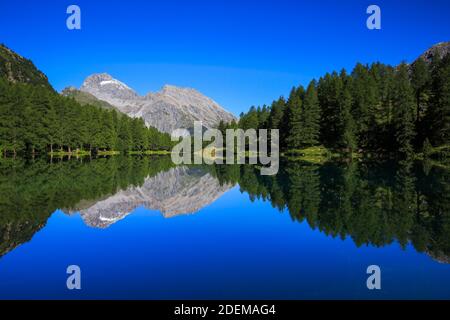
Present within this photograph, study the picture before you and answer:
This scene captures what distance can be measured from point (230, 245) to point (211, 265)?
92.5 inches

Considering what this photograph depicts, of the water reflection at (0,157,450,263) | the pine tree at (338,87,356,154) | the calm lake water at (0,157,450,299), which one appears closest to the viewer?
the calm lake water at (0,157,450,299)

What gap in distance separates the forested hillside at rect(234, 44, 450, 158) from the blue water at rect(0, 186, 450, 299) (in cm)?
5675

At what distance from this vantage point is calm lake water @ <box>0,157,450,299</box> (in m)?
8.65

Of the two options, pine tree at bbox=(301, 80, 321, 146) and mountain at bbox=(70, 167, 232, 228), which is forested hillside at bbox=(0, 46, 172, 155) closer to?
pine tree at bbox=(301, 80, 321, 146)

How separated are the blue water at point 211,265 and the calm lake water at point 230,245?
28 mm

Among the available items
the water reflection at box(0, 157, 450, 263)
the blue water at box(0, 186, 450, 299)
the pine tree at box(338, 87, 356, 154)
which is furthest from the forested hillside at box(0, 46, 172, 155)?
the blue water at box(0, 186, 450, 299)

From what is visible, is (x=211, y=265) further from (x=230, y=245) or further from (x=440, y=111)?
(x=440, y=111)

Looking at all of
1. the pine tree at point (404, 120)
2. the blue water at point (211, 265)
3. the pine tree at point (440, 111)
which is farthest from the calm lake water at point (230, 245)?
the pine tree at point (404, 120)

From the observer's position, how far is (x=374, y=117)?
76438 millimetres

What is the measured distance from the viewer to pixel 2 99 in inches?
2776

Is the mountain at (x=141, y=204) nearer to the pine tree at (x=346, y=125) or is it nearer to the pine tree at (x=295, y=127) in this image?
the pine tree at (x=346, y=125)

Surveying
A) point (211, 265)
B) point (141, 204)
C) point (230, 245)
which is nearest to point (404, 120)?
point (141, 204)

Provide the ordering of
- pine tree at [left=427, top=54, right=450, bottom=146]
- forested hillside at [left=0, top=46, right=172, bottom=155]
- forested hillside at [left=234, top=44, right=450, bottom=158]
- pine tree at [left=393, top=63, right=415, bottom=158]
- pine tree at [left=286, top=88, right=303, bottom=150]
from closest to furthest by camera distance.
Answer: pine tree at [left=427, top=54, right=450, bottom=146] < forested hillside at [left=234, top=44, right=450, bottom=158] < pine tree at [left=393, top=63, right=415, bottom=158] < forested hillside at [left=0, top=46, right=172, bottom=155] < pine tree at [left=286, top=88, right=303, bottom=150]

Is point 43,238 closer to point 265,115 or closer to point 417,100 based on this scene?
point 417,100
